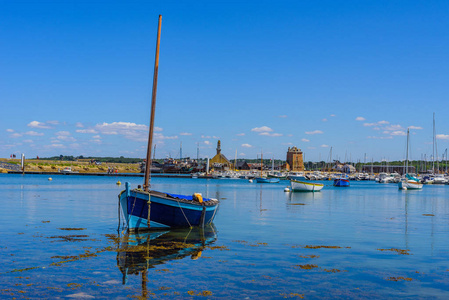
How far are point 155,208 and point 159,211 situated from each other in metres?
0.33

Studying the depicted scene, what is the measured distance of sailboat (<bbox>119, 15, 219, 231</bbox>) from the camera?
28.0 metres

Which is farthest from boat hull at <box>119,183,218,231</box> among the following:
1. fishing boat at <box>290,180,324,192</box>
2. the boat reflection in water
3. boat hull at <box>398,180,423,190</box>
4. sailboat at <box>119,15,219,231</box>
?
boat hull at <box>398,180,423,190</box>

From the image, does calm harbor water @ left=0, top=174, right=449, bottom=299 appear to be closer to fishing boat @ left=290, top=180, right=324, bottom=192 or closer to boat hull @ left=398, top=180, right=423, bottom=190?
fishing boat @ left=290, top=180, right=324, bottom=192

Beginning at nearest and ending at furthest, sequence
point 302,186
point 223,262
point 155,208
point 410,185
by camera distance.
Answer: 1. point 223,262
2. point 155,208
3. point 302,186
4. point 410,185

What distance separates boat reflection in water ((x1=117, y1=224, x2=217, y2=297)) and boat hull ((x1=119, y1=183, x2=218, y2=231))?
1.84 feet

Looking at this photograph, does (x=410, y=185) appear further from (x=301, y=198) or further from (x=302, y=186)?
(x=301, y=198)

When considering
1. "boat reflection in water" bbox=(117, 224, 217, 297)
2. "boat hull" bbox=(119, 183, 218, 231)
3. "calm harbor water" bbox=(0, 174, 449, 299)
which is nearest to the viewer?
"calm harbor water" bbox=(0, 174, 449, 299)

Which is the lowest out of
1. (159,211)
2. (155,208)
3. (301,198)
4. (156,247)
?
(301,198)

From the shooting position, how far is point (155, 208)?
2909 centimetres

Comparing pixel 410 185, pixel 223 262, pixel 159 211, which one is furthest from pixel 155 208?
pixel 410 185

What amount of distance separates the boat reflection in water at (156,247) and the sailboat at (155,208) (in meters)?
0.59

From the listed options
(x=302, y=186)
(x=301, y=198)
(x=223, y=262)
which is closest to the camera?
(x=223, y=262)

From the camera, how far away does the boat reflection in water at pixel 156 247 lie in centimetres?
1939

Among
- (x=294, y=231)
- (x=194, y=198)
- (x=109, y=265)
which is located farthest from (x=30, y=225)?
(x=294, y=231)
